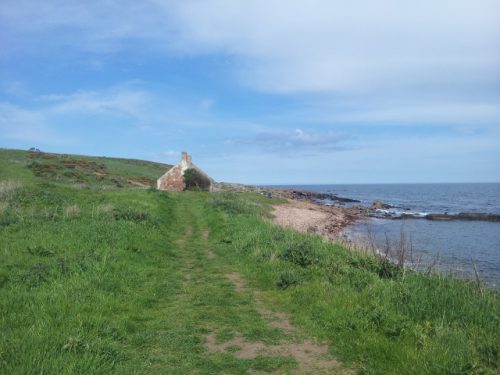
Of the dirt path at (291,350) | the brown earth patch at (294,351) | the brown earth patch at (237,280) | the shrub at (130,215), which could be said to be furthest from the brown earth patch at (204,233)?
the brown earth patch at (294,351)

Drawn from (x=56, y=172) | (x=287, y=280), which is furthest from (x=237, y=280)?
(x=56, y=172)

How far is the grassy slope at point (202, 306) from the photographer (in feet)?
21.1

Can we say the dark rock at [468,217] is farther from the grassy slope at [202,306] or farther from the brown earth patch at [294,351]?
the brown earth patch at [294,351]

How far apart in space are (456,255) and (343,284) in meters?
20.1

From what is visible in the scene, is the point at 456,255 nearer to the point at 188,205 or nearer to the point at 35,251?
the point at 188,205

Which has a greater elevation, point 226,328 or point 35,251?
point 35,251

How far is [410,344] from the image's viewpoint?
22.7 ft

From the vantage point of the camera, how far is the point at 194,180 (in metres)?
47.8

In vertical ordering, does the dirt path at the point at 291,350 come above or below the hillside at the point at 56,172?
below

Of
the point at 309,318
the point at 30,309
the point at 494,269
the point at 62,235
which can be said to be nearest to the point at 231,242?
the point at 62,235

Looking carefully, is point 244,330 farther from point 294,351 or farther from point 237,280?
point 237,280

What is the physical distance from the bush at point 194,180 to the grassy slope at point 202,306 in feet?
102

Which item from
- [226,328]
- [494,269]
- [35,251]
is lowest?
[494,269]

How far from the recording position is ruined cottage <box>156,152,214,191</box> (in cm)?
4706
